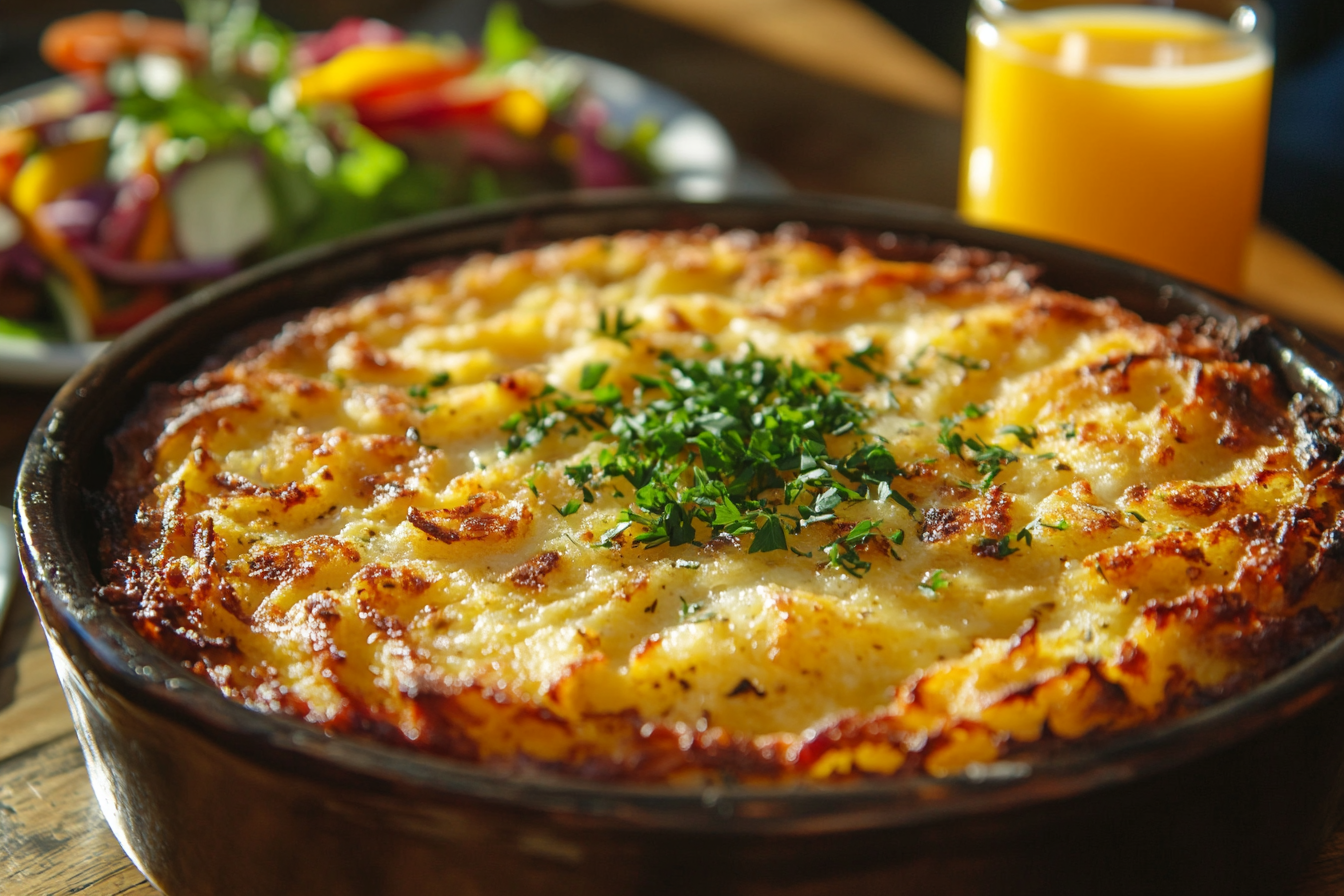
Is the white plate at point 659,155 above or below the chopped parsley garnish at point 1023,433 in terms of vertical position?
below

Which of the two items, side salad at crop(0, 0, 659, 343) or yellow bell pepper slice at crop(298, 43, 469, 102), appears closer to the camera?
side salad at crop(0, 0, 659, 343)

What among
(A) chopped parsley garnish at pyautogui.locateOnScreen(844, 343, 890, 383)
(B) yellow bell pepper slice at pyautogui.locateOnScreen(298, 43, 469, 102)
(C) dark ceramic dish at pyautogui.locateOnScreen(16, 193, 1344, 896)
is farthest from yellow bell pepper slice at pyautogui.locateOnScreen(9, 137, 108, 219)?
(A) chopped parsley garnish at pyautogui.locateOnScreen(844, 343, 890, 383)

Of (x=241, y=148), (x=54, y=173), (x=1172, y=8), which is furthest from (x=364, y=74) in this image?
(x=1172, y=8)

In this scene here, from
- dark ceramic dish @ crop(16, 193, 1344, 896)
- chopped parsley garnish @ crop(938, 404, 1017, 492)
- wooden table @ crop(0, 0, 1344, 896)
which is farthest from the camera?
chopped parsley garnish @ crop(938, 404, 1017, 492)

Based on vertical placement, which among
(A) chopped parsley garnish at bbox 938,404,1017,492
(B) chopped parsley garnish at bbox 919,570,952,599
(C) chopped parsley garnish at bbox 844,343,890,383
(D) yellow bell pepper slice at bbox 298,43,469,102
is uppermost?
(B) chopped parsley garnish at bbox 919,570,952,599

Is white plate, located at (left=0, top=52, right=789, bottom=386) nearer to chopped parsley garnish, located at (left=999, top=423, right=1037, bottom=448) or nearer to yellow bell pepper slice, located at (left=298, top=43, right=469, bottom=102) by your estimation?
yellow bell pepper slice, located at (left=298, top=43, right=469, bottom=102)

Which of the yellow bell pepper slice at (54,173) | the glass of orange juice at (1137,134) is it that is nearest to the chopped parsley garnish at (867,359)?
the glass of orange juice at (1137,134)

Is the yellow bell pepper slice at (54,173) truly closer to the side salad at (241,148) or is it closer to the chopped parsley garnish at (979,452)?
the side salad at (241,148)
